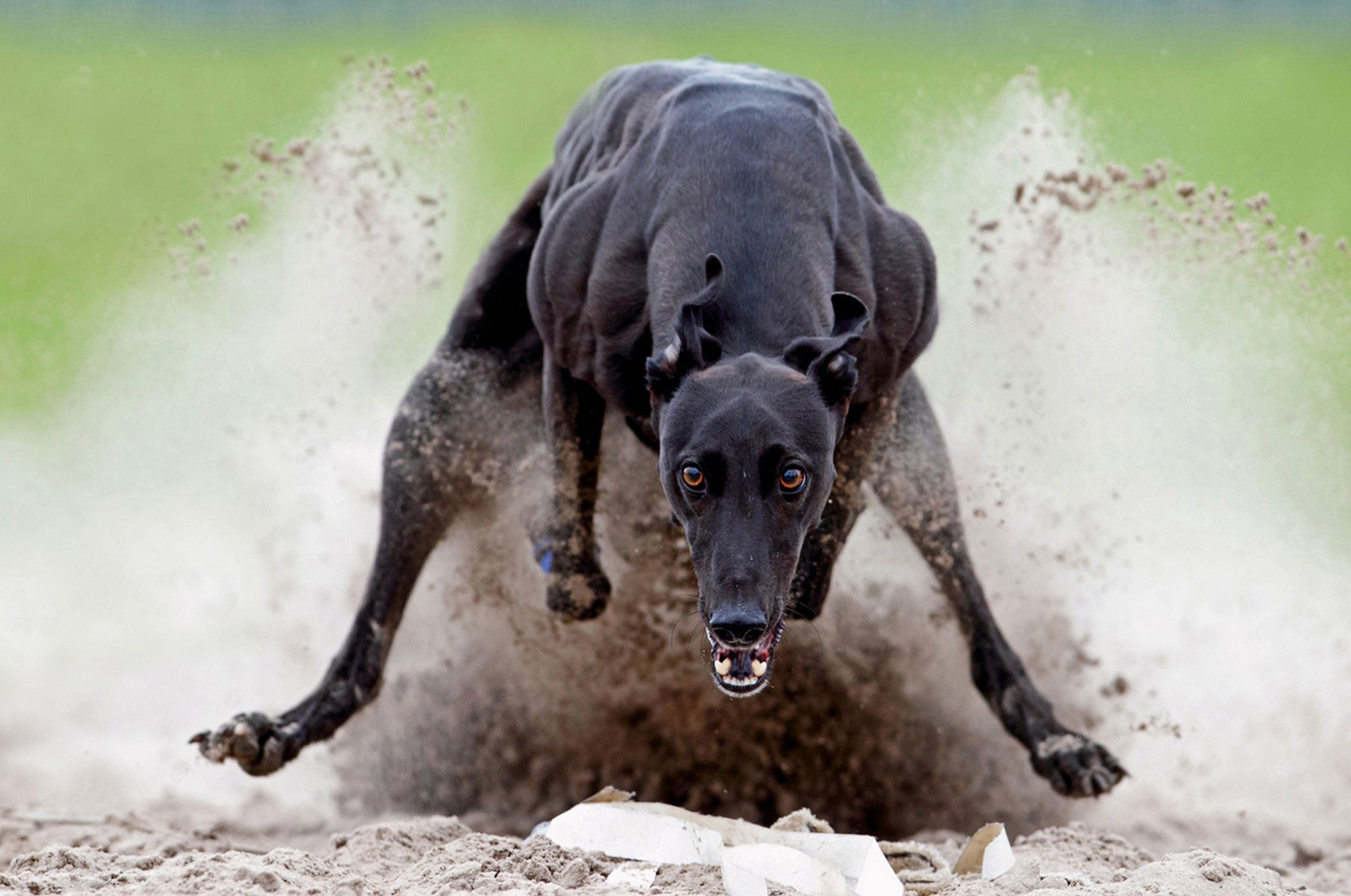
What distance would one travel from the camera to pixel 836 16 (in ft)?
42.2

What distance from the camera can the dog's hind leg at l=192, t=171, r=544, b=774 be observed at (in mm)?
6461

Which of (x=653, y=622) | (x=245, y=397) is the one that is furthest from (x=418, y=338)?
(x=653, y=622)

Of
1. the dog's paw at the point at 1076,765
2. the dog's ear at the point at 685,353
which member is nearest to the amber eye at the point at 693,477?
the dog's ear at the point at 685,353

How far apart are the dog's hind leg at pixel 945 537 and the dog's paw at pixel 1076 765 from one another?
126mm

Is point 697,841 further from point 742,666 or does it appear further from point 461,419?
point 461,419

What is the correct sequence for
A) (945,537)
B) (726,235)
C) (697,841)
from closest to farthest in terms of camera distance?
(697,841) < (726,235) < (945,537)

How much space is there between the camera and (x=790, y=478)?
4227mm

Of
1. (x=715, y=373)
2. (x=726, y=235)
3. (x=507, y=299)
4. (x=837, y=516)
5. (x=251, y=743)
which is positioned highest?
(x=507, y=299)

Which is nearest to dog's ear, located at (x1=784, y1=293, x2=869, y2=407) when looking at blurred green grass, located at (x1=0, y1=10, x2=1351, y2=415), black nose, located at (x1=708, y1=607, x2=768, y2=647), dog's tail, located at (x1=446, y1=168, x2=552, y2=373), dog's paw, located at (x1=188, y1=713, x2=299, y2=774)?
black nose, located at (x1=708, y1=607, x2=768, y2=647)

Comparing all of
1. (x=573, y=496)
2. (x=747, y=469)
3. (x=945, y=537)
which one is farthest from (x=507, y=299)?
(x=747, y=469)

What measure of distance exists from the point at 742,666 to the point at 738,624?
0.64 ft

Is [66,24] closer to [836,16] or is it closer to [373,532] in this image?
[836,16]

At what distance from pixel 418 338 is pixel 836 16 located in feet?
18.7

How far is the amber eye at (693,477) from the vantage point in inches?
166
